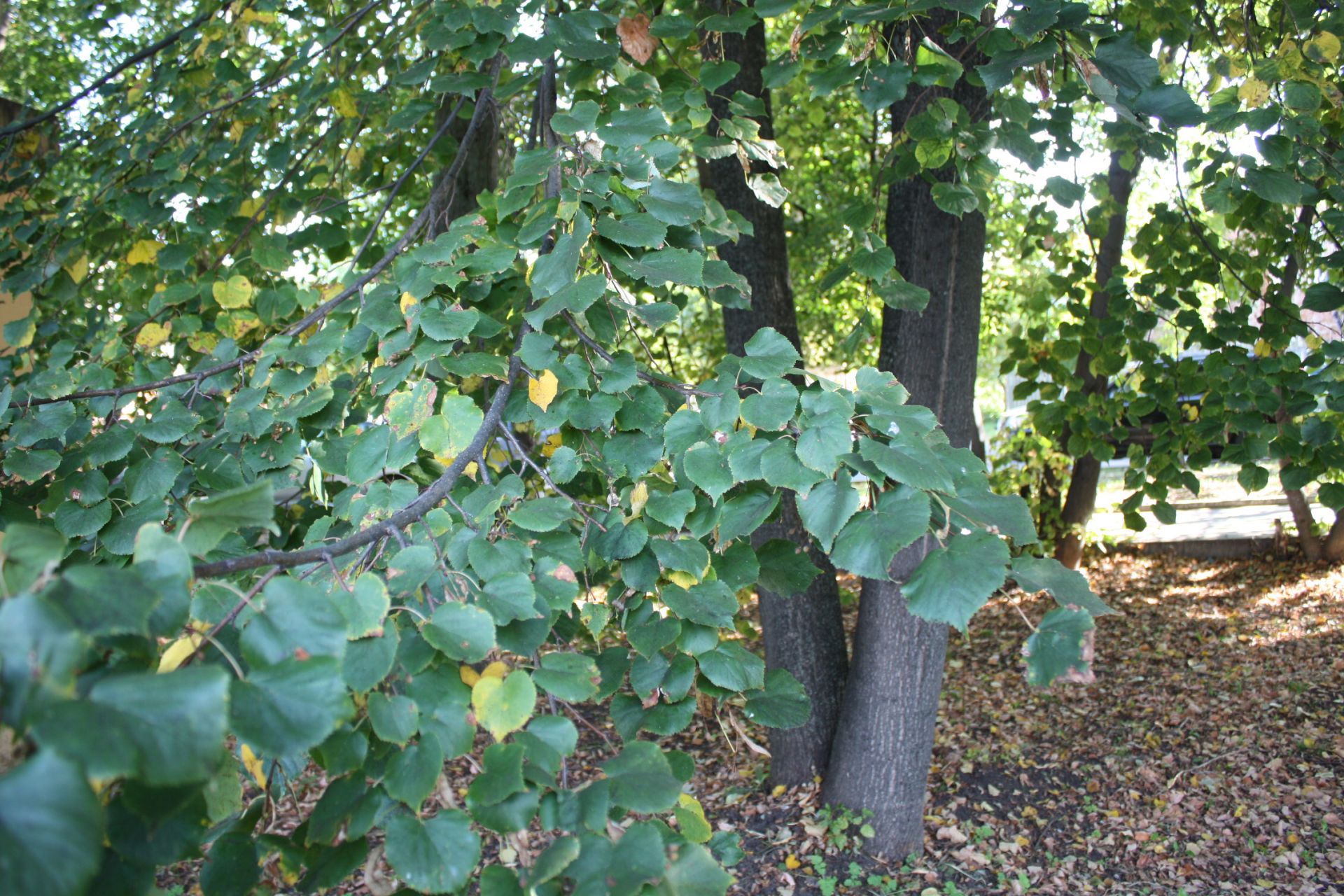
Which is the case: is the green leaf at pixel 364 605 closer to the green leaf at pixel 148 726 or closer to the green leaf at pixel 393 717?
the green leaf at pixel 393 717

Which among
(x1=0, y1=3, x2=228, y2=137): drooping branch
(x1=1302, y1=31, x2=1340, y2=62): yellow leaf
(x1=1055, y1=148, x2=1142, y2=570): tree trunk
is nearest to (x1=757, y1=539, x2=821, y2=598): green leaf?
(x1=1302, y1=31, x2=1340, y2=62): yellow leaf

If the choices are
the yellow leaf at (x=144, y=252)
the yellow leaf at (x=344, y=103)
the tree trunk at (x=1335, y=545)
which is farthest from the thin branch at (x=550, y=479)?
the tree trunk at (x=1335, y=545)

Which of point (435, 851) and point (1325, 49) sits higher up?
point (1325, 49)

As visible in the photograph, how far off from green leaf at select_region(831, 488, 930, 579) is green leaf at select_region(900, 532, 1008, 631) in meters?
0.03

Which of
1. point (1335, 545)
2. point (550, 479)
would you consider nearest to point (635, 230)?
point (550, 479)

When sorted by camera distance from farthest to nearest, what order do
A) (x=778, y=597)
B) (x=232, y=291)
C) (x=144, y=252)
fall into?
(x=778, y=597), (x=144, y=252), (x=232, y=291)

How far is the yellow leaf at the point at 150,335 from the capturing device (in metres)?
2.17

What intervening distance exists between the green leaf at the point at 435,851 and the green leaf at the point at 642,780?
148mm

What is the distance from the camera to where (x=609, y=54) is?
5.86 feet

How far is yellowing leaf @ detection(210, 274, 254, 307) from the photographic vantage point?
2.14 metres

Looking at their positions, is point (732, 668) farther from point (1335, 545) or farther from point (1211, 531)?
point (1211, 531)

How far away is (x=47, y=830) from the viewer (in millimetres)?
513

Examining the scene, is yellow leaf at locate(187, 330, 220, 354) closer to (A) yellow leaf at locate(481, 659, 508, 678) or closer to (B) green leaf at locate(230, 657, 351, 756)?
(A) yellow leaf at locate(481, 659, 508, 678)

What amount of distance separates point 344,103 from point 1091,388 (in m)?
4.17
